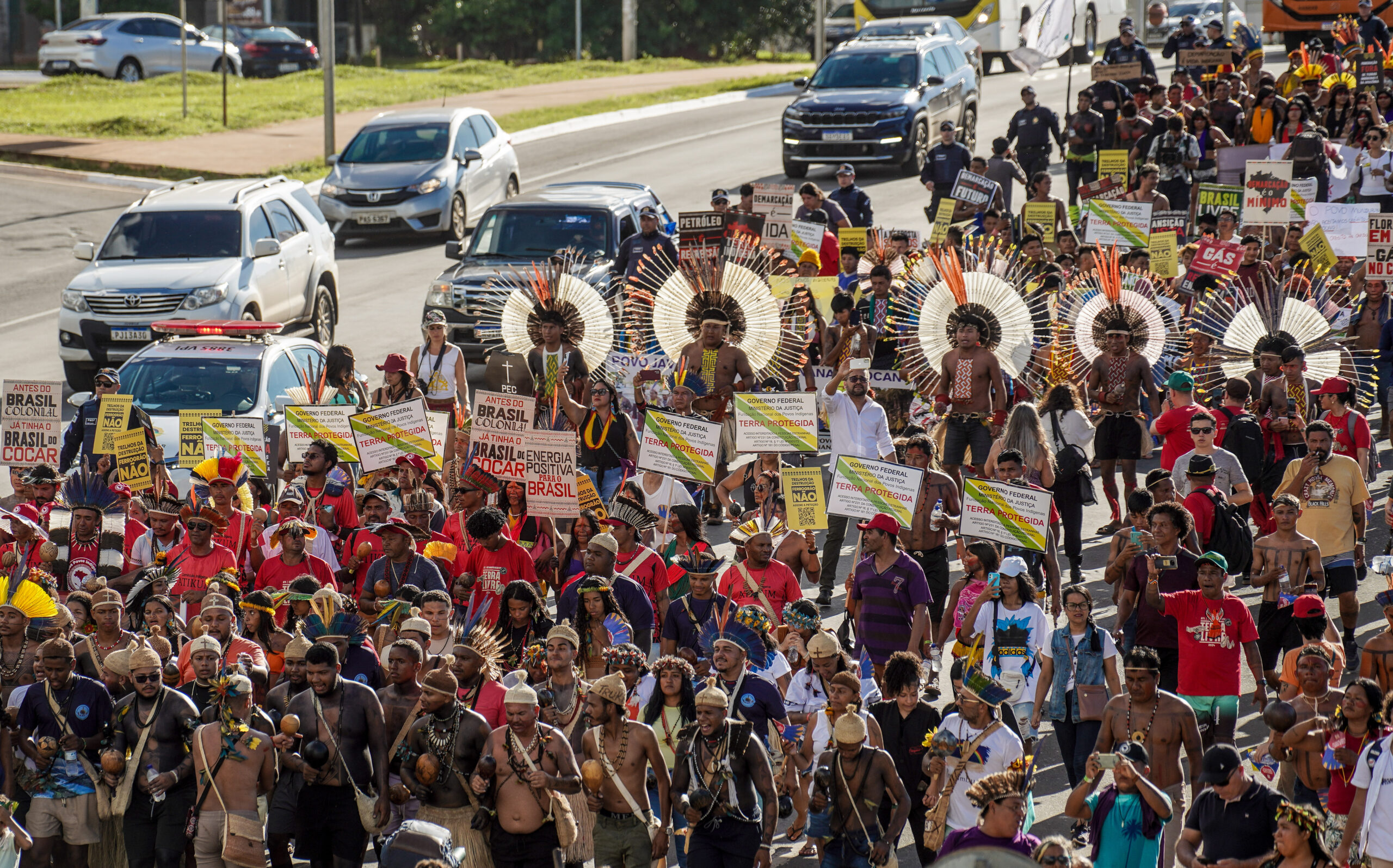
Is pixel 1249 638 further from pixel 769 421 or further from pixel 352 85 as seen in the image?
pixel 352 85

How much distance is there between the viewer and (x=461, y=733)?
28.5 ft

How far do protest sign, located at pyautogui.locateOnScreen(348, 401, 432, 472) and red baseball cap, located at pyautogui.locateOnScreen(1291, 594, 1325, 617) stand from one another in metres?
6.11

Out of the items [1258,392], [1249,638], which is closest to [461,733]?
[1249,638]

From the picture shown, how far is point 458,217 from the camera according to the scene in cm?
2523

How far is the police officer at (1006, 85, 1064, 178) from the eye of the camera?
2453 centimetres

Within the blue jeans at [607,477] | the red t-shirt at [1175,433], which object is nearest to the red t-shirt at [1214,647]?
the red t-shirt at [1175,433]

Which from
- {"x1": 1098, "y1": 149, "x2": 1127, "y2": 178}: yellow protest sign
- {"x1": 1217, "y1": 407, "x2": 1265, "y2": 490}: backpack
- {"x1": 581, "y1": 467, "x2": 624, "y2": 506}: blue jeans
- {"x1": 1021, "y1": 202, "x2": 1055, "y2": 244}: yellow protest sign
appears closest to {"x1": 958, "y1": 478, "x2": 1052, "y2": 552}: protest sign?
{"x1": 1217, "y1": 407, "x2": 1265, "y2": 490}: backpack

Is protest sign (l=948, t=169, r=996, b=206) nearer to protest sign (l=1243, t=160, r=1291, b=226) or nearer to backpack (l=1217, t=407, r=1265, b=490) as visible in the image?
protest sign (l=1243, t=160, r=1291, b=226)

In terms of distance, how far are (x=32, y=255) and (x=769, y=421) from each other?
681 inches

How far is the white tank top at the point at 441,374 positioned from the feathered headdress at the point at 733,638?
5.52 meters

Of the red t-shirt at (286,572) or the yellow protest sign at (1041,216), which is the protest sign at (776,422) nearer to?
the red t-shirt at (286,572)

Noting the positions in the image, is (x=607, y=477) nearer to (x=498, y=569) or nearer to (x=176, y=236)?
(x=498, y=569)

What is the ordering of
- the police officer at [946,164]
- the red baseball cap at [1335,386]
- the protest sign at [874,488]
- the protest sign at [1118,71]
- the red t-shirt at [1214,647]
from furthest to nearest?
the protest sign at [1118,71], the police officer at [946,164], the red baseball cap at [1335,386], the protest sign at [874,488], the red t-shirt at [1214,647]

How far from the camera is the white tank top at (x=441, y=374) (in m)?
15.1
